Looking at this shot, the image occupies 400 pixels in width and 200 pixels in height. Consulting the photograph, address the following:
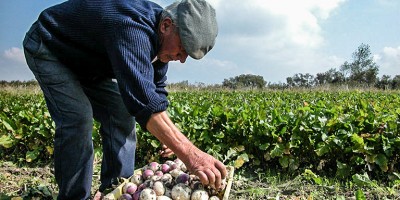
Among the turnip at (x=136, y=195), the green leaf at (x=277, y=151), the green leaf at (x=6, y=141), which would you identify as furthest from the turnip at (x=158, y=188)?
the green leaf at (x=6, y=141)

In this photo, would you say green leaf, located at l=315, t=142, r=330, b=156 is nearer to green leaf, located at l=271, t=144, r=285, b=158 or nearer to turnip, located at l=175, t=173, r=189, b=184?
green leaf, located at l=271, t=144, r=285, b=158

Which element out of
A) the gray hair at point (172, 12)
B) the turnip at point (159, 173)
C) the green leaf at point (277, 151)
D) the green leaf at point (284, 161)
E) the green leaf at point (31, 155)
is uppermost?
the gray hair at point (172, 12)

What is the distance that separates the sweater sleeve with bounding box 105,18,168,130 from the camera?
209cm

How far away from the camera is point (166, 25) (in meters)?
2.33

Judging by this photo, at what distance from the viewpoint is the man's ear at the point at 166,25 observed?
2.32m

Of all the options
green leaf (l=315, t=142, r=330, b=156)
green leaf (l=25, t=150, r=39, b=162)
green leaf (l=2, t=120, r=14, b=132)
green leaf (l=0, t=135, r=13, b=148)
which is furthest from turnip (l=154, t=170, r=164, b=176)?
green leaf (l=2, t=120, r=14, b=132)

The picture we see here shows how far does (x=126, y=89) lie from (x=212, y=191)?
2.56 feet

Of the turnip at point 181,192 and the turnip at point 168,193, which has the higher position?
the turnip at point 181,192

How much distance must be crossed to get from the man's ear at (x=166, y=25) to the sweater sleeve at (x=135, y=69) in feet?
0.34

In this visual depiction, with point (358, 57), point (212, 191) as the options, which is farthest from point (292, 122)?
point (358, 57)

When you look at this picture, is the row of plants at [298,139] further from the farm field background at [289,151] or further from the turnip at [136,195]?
the turnip at [136,195]

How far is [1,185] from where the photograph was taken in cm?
413

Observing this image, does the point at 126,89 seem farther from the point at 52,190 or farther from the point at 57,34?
the point at 52,190

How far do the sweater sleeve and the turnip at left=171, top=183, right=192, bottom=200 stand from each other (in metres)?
0.43
